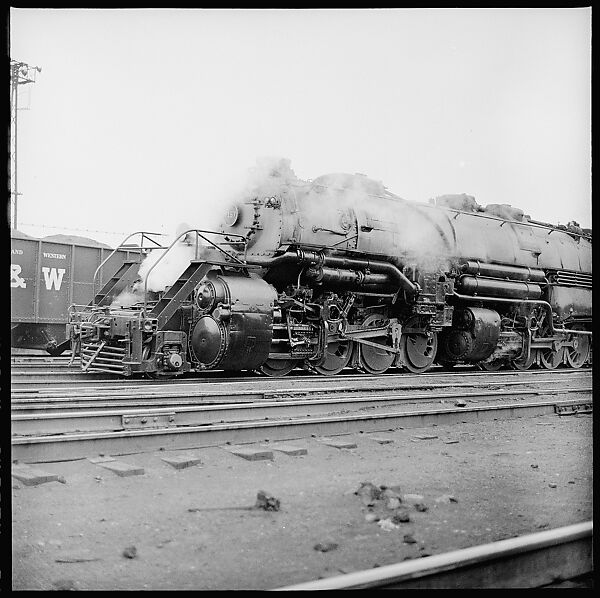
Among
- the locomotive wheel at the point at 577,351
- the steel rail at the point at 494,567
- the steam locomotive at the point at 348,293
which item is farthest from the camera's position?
the locomotive wheel at the point at 577,351

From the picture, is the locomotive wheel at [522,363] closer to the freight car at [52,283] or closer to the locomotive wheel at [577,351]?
the locomotive wheel at [577,351]

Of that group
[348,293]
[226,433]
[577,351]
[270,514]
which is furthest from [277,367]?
[577,351]

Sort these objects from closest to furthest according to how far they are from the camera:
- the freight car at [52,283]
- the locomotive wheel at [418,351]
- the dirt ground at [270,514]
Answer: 1. the dirt ground at [270,514]
2. the freight car at [52,283]
3. the locomotive wheel at [418,351]

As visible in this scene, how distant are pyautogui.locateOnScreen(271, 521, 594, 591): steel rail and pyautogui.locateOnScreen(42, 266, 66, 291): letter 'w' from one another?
34.1 feet

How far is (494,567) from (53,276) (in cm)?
1072

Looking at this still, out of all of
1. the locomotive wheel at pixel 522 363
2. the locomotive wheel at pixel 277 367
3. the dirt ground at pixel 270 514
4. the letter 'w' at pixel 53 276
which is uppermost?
the letter 'w' at pixel 53 276

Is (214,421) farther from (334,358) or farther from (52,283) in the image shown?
(52,283)

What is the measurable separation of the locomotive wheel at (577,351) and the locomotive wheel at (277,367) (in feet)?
20.8

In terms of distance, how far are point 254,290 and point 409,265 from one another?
10.8 feet

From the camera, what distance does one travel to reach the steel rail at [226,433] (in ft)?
13.8

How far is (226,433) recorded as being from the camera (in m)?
5.02

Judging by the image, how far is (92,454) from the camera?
4.39 metres

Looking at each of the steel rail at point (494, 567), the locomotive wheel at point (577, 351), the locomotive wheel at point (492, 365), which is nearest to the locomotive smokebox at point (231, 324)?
the locomotive wheel at point (492, 365)

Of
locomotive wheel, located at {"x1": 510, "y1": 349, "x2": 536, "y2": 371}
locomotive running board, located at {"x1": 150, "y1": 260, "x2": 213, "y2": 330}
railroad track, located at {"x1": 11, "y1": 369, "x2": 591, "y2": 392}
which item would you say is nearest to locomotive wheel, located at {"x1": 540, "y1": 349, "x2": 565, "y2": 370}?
locomotive wheel, located at {"x1": 510, "y1": 349, "x2": 536, "y2": 371}
